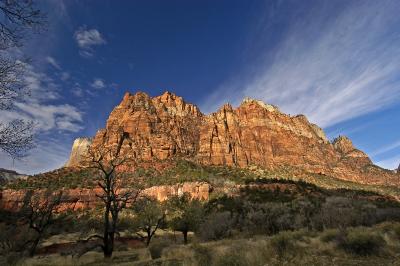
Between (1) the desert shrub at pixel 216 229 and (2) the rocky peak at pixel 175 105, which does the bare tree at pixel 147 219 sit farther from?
(2) the rocky peak at pixel 175 105

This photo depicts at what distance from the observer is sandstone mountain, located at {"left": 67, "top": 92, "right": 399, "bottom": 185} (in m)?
131

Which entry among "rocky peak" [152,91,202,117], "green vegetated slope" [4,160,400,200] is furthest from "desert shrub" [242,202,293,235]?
"rocky peak" [152,91,202,117]

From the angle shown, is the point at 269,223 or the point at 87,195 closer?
the point at 269,223

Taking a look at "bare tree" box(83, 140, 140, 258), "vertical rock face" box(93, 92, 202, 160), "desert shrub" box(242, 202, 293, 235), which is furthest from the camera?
"vertical rock face" box(93, 92, 202, 160)

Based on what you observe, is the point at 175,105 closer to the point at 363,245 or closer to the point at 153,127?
the point at 153,127

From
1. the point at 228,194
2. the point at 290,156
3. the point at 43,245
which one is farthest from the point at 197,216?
the point at 290,156

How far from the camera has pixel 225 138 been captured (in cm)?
14775

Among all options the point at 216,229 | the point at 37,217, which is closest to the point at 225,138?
the point at 216,229

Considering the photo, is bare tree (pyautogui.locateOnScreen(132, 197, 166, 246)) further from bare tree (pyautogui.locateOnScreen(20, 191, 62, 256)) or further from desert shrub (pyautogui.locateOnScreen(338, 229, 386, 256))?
desert shrub (pyautogui.locateOnScreen(338, 229, 386, 256))

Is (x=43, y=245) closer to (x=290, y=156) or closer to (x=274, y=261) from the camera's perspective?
(x=274, y=261)

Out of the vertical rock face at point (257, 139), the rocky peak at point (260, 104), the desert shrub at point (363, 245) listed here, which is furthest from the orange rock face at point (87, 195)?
the rocky peak at point (260, 104)

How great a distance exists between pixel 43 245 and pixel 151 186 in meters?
44.3

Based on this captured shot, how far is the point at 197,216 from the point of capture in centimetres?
4841

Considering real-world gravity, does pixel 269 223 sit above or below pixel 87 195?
below
